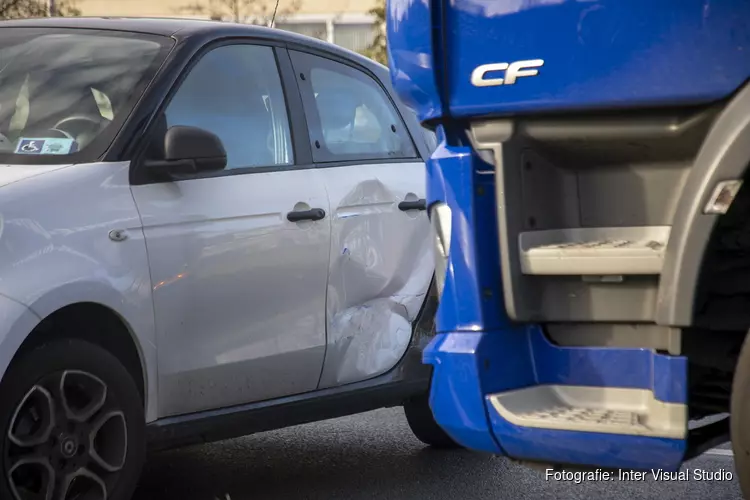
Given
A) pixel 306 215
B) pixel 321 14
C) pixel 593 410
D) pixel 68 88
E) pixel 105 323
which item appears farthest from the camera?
pixel 321 14

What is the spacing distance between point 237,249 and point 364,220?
34.1 inches

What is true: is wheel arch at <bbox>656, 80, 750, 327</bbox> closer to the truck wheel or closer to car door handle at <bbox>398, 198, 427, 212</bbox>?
the truck wheel

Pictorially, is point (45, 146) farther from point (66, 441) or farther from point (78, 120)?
point (66, 441)

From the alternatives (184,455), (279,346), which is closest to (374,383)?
(279,346)

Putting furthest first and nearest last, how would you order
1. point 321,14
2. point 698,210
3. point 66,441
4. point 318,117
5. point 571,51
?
point 321,14
point 318,117
point 66,441
point 571,51
point 698,210

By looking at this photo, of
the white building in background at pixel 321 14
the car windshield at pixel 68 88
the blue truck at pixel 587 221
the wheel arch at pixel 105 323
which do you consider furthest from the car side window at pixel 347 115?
the white building in background at pixel 321 14

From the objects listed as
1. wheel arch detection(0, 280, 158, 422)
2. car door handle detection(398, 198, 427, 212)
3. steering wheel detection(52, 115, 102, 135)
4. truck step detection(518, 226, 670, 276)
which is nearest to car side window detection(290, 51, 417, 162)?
car door handle detection(398, 198, 427, 212)

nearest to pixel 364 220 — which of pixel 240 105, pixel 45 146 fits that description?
pixel 240 105

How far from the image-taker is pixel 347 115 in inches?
246

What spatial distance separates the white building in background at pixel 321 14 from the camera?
23.7 m

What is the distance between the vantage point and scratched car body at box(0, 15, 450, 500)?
Result: 14.8 ft

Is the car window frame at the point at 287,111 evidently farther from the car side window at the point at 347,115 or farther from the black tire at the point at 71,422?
the black tire at the point at 71,422

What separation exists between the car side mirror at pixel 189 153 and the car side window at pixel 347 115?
0.84 meters

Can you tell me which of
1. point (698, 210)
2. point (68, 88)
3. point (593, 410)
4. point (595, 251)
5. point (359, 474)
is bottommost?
point (359, 474)
